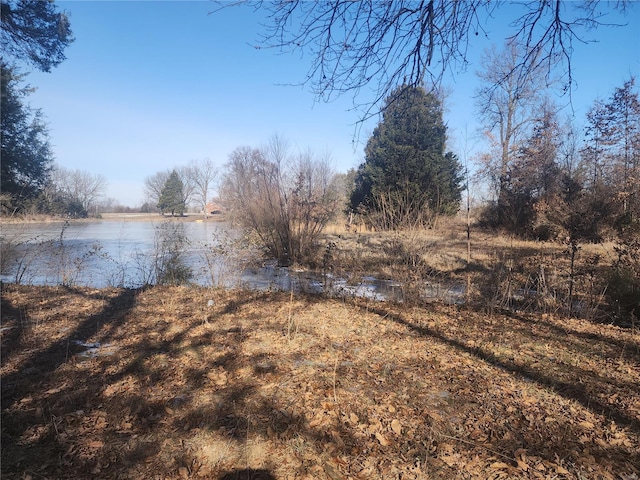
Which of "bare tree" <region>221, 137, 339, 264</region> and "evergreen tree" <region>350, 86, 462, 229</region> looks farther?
"evergreen tree" <region>350, 86, 462, 229</region>

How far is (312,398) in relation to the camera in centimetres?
314

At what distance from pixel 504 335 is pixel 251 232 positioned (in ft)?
36.5

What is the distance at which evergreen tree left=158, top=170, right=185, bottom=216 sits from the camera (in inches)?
1222

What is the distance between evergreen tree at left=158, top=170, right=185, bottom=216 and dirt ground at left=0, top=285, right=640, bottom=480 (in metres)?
23.2

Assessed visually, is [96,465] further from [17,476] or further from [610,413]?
[610,413]

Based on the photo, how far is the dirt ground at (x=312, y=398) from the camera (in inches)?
93.0

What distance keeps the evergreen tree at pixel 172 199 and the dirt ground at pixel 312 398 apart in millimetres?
23181

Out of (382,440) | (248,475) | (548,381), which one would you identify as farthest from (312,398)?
(548,381)

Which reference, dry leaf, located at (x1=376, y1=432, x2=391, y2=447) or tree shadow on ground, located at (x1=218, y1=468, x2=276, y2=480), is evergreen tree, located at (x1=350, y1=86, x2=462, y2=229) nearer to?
dry leaf, located at (x1=376, y1=432, x2=391, y2=447)

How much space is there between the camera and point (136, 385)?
3314 millimetres

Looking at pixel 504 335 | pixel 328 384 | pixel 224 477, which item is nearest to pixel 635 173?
pixel 504 335

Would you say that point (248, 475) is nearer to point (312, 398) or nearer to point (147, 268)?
point (312, 398)

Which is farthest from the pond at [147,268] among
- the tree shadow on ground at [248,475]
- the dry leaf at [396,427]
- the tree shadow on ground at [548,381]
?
the tree shadow on ground at [248,475]

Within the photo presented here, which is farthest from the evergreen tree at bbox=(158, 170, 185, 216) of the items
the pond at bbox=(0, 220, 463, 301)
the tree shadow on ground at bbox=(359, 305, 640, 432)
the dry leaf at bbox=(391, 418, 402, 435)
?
the dry leaf at bbox=(391, 418, 402, 435)
